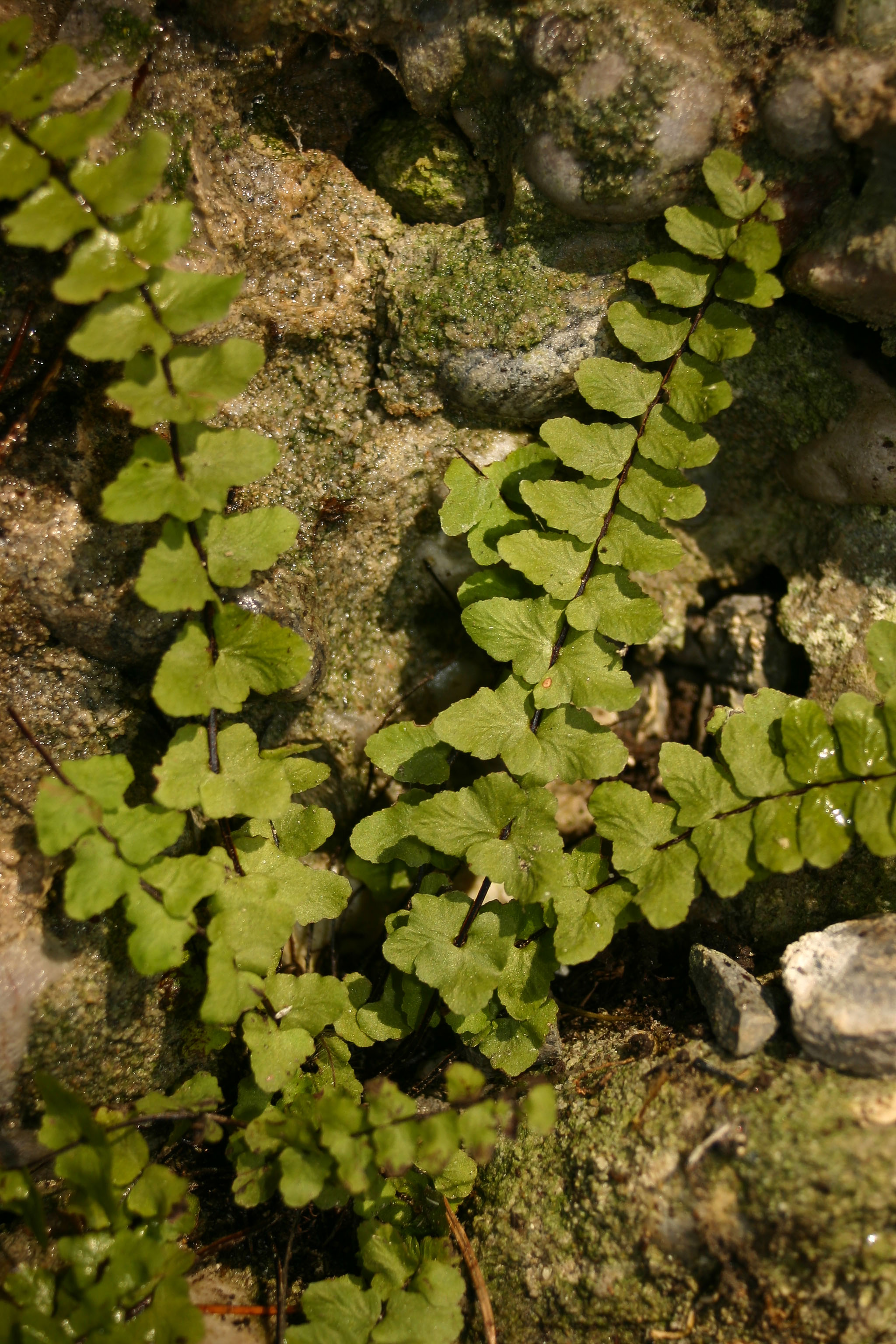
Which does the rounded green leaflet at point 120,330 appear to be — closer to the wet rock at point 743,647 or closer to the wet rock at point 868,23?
the wet rock at point 868,23

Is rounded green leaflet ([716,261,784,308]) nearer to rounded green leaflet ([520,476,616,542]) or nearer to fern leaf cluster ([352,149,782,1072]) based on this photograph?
fern leaf cluster ([352,149,782,1072])

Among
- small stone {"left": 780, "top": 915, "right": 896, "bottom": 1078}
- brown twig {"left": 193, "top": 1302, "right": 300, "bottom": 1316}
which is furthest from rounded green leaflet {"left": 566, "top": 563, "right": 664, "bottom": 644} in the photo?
brown twig {"left": 193, "top": 1302, "right": 300, "bottom": 1316}

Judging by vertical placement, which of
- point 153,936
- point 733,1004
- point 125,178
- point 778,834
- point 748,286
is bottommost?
point 733,1004

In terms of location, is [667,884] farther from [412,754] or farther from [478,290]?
[478,290]

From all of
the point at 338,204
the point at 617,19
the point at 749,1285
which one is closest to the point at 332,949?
the point at 749,1285

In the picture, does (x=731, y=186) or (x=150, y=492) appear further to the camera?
(x=731, y=186)

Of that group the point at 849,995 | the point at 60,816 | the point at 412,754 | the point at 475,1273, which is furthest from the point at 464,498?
the point at 475,1273

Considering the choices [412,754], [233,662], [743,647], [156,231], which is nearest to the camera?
[156,231]
